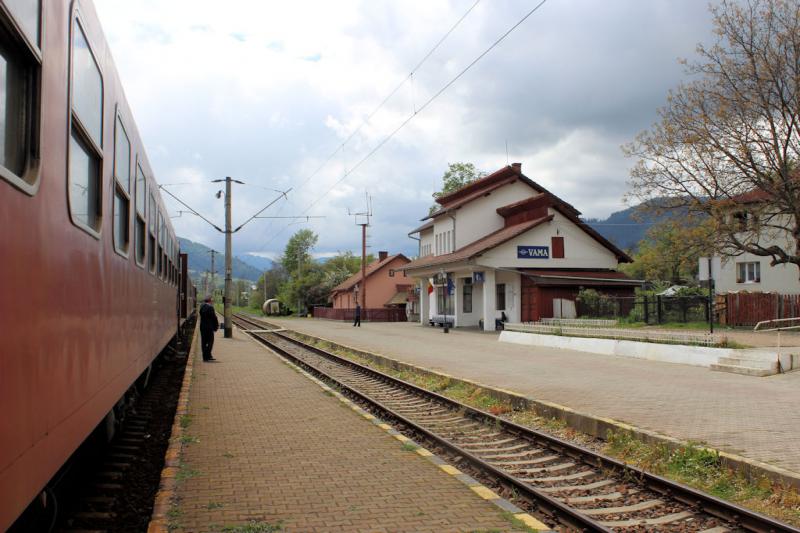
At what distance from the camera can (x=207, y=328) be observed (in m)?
18.7

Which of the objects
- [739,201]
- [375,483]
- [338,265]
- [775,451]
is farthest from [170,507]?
[338,265]

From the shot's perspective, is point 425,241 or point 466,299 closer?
point 466,299

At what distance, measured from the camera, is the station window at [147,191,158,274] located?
28.2 ft

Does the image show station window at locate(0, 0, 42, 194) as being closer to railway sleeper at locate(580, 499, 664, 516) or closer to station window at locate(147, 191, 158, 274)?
railway sleeper at locate(580, 499, 664, 516)

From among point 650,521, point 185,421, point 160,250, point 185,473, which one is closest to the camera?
point 650,521

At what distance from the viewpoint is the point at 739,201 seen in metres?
26.8

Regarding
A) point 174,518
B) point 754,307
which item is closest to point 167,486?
point 174,518

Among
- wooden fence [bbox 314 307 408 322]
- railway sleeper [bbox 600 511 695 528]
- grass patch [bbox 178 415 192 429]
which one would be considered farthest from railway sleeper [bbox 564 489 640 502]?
wooden fence [bbox 314 307 408 322]

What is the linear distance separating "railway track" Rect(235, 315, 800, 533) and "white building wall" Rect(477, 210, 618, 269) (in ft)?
73.1

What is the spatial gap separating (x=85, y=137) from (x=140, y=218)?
3.68 meters

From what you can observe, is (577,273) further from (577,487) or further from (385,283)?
(385,283)

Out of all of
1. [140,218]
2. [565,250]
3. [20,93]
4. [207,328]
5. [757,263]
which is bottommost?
[207,328]

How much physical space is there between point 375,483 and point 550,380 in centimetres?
753

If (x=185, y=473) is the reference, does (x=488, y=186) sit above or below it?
above
